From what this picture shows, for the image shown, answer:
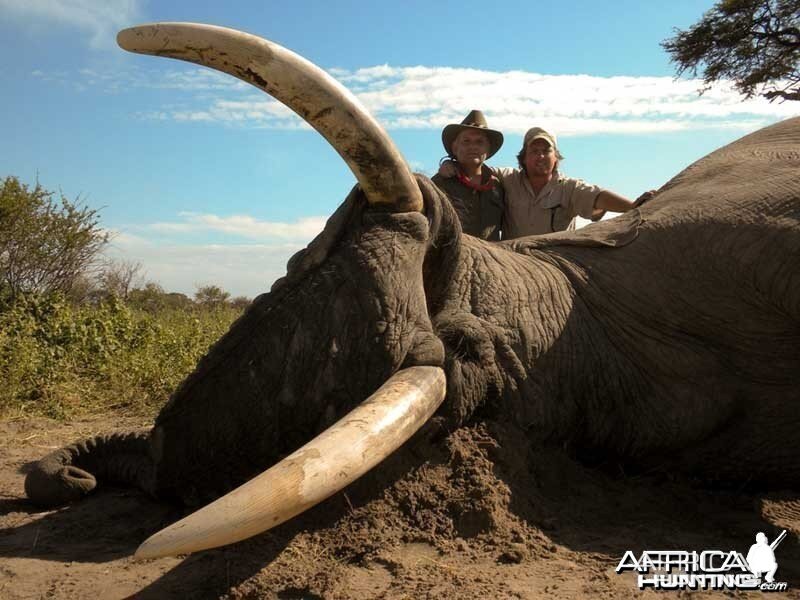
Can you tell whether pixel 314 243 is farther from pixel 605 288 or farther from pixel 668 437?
pixel 668 437

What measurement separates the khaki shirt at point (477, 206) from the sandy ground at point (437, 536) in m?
3.01

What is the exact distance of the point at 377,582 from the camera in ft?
7.52

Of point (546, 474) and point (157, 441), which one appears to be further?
point (546, 474)

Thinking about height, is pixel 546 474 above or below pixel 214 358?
below

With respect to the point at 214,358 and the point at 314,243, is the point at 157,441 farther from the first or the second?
the point at 314,243

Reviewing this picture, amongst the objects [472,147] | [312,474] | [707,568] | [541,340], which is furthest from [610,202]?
[312,474]

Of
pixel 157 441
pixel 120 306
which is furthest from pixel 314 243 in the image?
pixel 120 306

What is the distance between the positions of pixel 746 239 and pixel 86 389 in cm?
479

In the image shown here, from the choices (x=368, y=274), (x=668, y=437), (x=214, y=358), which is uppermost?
(x=368, y=274)

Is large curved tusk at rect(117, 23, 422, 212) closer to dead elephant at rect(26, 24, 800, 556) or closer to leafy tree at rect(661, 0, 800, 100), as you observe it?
dead elephant at rect(26, 24, 800, 556)

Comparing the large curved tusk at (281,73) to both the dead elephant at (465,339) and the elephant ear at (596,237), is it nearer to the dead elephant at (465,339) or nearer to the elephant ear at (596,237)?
the dead elephant at (465,339)

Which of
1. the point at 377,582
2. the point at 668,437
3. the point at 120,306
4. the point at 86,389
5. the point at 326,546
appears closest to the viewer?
the point at 377,582

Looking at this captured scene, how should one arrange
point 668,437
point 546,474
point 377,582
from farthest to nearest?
point 668,437 < point 546,474 < point 377,582

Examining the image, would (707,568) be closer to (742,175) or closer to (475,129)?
(742,175)
